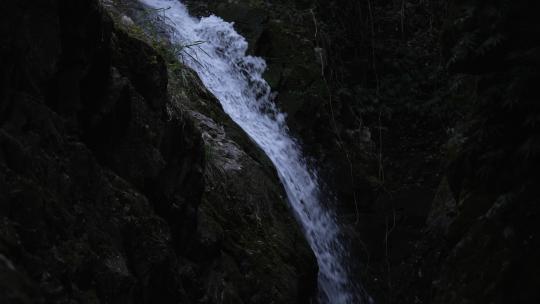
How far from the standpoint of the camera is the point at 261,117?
8953 millimetres

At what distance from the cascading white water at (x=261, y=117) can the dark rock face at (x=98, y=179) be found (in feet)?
6.55

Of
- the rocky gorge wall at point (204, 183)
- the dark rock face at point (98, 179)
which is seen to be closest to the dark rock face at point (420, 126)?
the rocky gorge wall at point (204, 183)

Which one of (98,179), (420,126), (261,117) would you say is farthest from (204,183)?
(420,126)

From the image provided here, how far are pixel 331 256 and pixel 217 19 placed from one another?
5176 millimetres

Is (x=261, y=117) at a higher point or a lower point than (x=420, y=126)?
lower

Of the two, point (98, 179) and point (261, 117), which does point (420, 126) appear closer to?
point (261, 117)

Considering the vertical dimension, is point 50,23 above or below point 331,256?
above

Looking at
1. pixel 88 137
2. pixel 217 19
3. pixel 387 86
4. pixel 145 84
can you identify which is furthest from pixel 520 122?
pixel 217 19

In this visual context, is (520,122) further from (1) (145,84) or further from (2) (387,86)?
(2) (387,86)

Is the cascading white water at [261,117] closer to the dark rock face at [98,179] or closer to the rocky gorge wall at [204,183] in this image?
the rocky gorge wall at [204,183]

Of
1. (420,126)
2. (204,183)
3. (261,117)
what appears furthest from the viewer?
(420,126)

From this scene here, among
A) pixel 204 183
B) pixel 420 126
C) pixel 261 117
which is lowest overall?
pixel 204 183

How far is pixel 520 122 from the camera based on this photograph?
179 inches

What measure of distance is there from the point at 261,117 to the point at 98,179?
5.71 m
